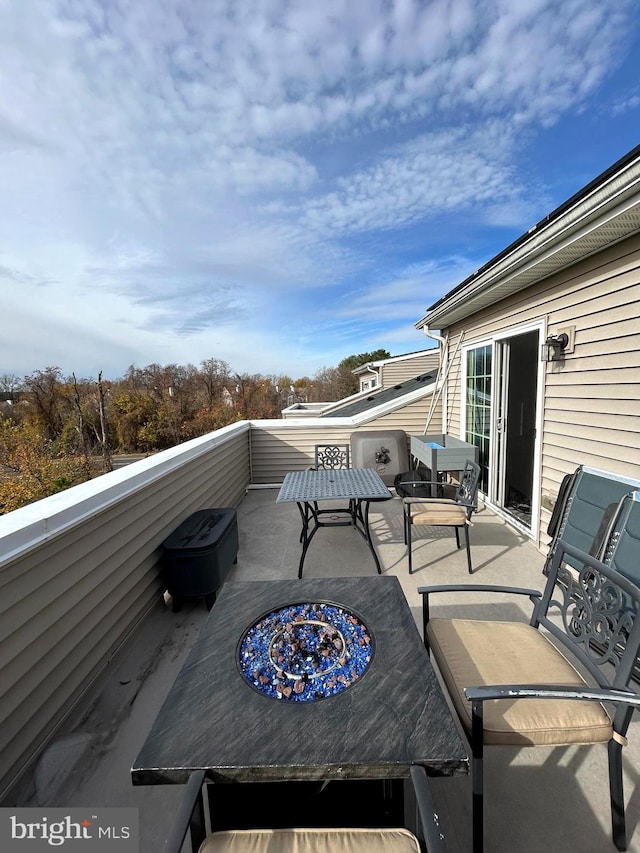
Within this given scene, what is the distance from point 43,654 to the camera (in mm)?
1490

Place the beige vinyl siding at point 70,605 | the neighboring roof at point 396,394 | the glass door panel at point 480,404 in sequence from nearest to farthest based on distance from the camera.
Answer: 1. the beige vinyl siding at point 70,605
2. the glass door panel at point 480,404
3. the neighboring roof at point 396,394

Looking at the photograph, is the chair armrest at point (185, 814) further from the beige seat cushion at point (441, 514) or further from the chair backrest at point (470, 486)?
the chair backrest at point (470, 486)

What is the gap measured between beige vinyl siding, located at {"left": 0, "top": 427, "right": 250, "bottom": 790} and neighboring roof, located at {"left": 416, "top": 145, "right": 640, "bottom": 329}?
10.2 ft

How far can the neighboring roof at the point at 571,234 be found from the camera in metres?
1.82

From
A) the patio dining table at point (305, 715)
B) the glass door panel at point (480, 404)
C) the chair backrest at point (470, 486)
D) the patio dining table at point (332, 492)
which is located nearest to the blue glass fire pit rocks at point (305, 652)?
the patio dining table at point (305, 715)

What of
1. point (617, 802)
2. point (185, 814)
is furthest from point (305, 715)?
point (617, 802)

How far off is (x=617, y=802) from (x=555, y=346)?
108 inches

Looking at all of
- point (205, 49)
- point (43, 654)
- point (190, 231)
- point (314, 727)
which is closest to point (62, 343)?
point (190, 231)

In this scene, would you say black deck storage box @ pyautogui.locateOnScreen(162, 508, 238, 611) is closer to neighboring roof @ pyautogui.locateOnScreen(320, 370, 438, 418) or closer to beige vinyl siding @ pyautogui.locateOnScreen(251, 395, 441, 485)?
beige vinyl siding @ pyautogui.locateOnScreen(251, 395, 441, 485)

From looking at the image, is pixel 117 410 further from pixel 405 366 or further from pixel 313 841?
pixel 313 841

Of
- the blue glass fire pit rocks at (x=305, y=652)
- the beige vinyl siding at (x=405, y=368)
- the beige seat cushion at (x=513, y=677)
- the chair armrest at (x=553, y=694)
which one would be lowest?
the beige seat cushion at (x=513, y=677)

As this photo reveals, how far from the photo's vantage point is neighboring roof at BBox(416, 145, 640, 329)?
5.98 feet

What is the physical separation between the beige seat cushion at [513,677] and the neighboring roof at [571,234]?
2.19 m

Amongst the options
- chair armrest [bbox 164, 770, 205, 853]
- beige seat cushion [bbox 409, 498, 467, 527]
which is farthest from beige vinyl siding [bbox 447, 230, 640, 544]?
chair armrest [bbox 164, 770, 205, 853]
